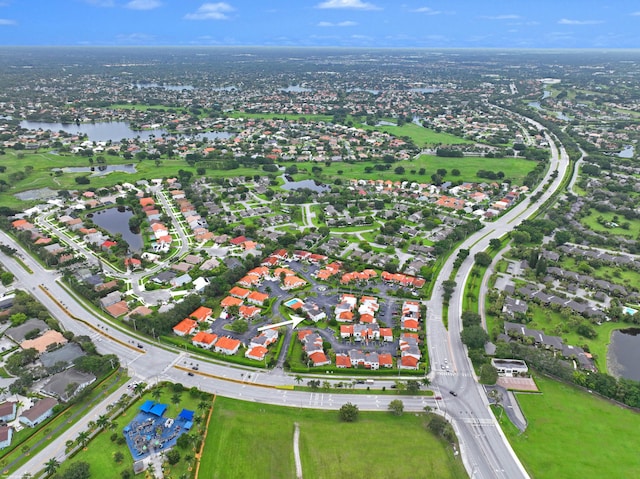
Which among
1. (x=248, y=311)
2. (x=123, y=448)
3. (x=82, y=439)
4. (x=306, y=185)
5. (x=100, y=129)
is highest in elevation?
(x=100, y=129)

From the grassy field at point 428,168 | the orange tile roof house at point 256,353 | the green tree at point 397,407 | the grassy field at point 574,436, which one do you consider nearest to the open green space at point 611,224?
the grassy field at point 428,168

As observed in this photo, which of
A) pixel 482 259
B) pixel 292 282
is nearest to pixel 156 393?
pixel 292 282

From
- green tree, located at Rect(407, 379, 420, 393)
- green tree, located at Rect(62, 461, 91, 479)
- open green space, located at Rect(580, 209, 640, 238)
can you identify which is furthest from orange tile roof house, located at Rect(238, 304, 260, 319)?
open green space, located at Rect(580, 209, 640, 238)

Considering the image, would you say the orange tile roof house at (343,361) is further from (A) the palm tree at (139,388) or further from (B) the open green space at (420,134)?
(B) the open green space at (420,134)

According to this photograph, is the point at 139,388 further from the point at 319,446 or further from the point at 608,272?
the point at 608,272

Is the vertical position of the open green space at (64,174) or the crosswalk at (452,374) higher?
the open green space at (64,174)

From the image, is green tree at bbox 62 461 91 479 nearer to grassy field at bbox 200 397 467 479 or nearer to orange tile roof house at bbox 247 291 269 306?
grassy field at bbox 200 397 467 479

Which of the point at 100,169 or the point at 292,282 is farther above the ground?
the point at 100,169
